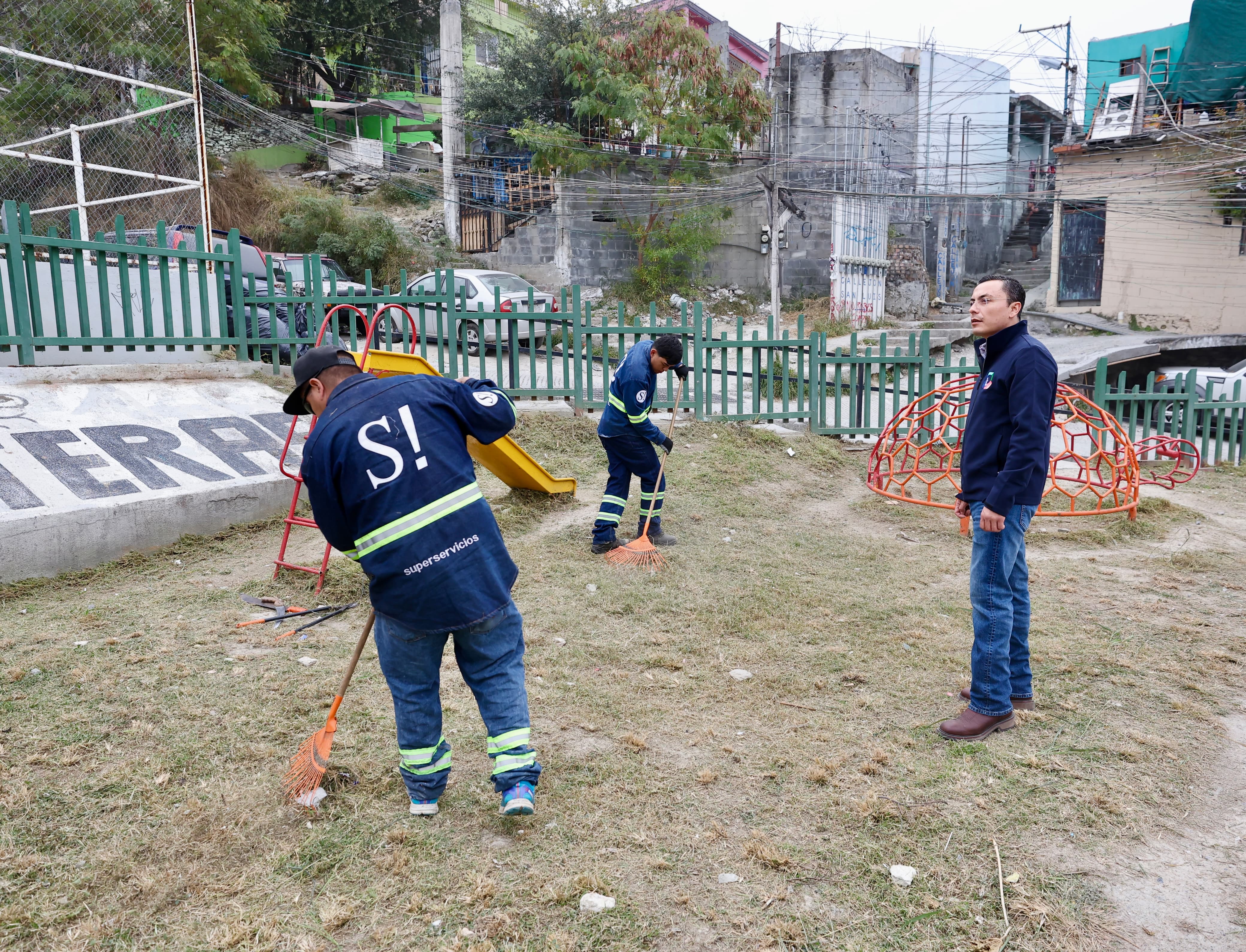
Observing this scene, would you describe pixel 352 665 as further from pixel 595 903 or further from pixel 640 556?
pixel 640 556

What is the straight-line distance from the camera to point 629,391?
6.29 m

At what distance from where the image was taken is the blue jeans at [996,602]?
3.56m

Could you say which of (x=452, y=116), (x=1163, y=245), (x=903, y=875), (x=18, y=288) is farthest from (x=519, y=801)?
(x=452, y=116)

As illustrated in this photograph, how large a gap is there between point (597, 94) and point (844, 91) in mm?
7202

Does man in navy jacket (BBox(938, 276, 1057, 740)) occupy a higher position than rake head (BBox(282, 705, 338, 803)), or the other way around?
man in navy jacket (BBox(938, 276, 1057, 740))

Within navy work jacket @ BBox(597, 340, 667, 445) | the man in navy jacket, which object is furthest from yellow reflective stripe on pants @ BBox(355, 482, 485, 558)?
navy work jacket @ BBox(597, 340, 667, 445)

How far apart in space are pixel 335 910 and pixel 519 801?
0.65 metres

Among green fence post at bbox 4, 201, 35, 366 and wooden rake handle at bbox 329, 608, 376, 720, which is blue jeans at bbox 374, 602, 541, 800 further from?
green fence post at bbox 4, 201, 35, 366

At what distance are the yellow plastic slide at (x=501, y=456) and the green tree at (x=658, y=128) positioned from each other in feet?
50.7

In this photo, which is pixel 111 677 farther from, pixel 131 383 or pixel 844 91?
pixel 844 91

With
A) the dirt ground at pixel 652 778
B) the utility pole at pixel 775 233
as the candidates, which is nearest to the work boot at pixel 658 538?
the dirt ground at pixel 652 778

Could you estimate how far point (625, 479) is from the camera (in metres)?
6.54

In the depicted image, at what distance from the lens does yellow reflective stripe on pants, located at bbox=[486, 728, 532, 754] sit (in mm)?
2982

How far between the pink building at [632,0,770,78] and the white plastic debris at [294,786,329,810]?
22438 millimetres
